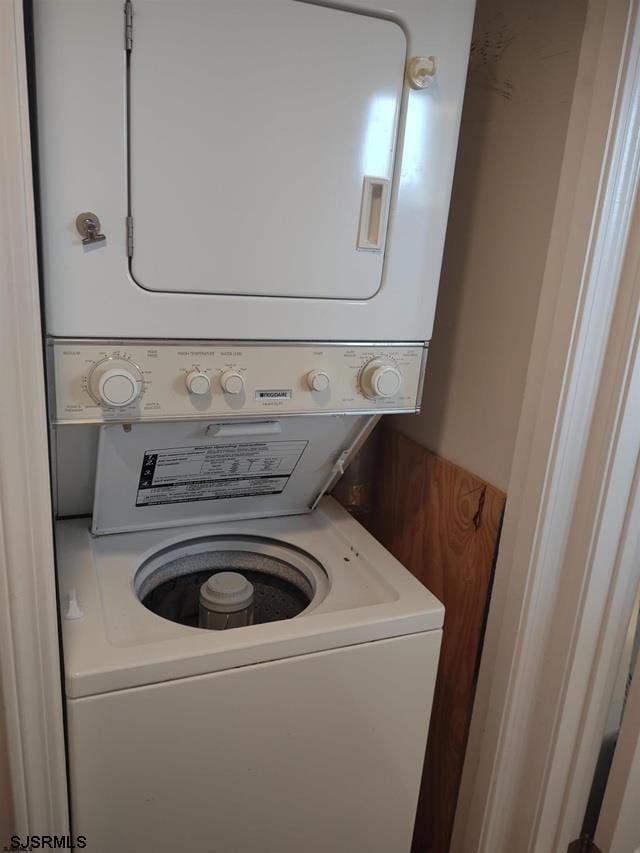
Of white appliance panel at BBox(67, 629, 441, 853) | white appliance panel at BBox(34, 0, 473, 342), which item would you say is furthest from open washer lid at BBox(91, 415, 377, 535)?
white appliance panel at BBox(67, 629, 441, 853)

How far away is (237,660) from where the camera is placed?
1.11 metres

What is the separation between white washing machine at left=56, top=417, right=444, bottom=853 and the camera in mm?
1078

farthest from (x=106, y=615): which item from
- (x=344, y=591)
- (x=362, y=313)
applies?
(x=362, y=313)

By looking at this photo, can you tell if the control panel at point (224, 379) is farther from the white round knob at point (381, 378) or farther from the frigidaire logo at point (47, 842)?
the frigidaire logo at point (47, 842)

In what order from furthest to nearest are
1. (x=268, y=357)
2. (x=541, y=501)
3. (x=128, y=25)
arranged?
(x=541, y=501)
(x=268, y=357)
(x=128, y=25)

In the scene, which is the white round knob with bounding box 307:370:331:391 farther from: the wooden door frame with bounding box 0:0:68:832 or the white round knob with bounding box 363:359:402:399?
the wooden door frame with bounding box 0:0:68:832

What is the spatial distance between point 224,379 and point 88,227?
333mm

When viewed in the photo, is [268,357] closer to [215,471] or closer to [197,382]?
[197,382]

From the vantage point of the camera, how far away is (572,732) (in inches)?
58.0

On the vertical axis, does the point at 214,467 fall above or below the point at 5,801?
above

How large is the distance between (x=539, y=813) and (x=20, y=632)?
1.28 meters

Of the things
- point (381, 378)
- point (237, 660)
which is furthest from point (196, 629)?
point (381, 378)

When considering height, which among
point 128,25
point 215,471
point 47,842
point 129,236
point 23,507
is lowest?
point 47,842

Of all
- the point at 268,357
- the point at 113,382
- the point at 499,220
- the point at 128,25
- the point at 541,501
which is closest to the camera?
the point at 128,25
